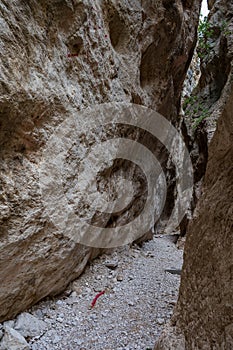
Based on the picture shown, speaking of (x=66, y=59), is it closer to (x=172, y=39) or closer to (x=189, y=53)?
A: (x=172, y=39)

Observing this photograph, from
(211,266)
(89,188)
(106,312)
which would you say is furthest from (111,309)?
(211,266)

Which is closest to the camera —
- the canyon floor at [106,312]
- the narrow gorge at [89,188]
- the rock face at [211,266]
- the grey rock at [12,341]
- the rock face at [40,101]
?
the rock face at [211,266]

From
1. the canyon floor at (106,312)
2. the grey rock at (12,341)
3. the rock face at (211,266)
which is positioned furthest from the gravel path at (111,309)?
the rock face at (211,266)

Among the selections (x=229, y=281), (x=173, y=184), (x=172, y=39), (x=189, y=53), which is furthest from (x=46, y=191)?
(x=173, y=184)

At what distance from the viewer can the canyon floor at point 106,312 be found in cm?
251

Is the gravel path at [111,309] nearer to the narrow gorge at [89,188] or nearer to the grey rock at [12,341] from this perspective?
the narrow gorge at [89,188]

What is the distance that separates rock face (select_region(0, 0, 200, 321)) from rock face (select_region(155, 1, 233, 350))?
1.52 meters

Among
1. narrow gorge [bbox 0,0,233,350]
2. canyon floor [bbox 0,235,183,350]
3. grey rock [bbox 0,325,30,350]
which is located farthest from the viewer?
canyon floor [bbox 0,235,183,350]

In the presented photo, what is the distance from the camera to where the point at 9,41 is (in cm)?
214

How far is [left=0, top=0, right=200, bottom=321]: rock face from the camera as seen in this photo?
2.28 m

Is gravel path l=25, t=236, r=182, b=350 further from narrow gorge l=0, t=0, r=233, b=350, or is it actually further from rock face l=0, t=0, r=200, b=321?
rock face l=0, t=0, r=200, b=321

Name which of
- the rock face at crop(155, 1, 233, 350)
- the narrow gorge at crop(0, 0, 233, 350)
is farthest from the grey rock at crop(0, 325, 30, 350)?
the rock face at crop(155, 1, 233, 350)

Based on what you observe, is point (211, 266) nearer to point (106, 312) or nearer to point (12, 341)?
point (12, 341)

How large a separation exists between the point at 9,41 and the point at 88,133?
1.38m
